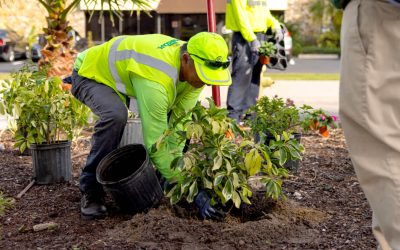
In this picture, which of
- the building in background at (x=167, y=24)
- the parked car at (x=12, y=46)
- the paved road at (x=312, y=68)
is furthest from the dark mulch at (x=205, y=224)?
the building in background at (x=167, y=24)

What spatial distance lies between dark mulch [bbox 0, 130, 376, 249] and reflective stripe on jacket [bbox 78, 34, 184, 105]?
747 mm

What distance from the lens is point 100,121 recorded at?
4246 mm

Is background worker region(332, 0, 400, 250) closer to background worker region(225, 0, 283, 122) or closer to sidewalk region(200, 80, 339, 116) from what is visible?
background worker region(225, 0, 283, 122)

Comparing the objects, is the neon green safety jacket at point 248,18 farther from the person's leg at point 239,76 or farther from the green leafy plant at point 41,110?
the green leafy plant at point 41,110

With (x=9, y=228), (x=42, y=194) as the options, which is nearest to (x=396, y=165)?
(x=9, y=228)

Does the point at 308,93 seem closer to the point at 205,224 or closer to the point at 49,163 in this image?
the point at 49,163

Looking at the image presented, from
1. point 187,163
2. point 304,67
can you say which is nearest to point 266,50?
point 187,163

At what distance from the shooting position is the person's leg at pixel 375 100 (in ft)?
8.05

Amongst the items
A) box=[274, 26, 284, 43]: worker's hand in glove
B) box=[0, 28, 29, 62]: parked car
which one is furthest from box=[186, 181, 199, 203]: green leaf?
box=[0, 28, 29, 62]: parked car

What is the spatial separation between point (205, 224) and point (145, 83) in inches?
32.8

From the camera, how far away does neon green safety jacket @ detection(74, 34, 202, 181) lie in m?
3.91

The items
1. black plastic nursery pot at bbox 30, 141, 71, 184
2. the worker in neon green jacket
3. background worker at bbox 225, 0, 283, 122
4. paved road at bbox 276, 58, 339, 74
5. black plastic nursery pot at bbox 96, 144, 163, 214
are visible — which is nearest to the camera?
the worker in neon green jacket

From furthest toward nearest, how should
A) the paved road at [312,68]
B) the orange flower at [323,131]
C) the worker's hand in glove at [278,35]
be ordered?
1. the paved road at [312,68]
2. the worker's hand in glove at [278,35]
3. the orange flower at [323,131]

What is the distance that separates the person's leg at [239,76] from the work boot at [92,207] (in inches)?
137
